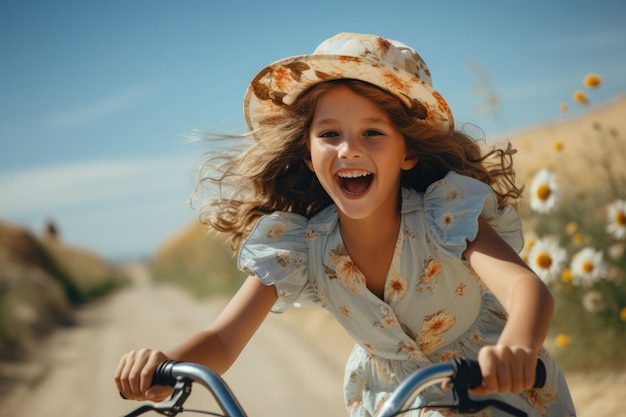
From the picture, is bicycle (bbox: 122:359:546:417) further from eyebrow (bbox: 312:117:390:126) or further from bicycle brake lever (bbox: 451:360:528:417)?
eyebrow (bbox: 312:117:390:126)

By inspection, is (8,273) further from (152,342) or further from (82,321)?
(152,342)

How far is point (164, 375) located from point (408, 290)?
1.07 m

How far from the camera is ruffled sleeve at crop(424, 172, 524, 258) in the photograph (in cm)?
250

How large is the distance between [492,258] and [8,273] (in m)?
9.57

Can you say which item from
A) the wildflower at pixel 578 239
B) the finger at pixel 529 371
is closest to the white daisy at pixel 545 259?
the wildflower at pixel 578 239

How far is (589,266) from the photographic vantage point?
5004 millimetres

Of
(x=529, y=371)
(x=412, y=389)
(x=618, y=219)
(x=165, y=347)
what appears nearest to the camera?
(x=412, y=389)

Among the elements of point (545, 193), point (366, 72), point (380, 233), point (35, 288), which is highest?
point (366, 72)

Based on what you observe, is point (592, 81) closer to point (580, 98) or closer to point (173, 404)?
point (580, 98)

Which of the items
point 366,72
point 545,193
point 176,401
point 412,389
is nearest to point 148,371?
point 176,401

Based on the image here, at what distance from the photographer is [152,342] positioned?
869 cm

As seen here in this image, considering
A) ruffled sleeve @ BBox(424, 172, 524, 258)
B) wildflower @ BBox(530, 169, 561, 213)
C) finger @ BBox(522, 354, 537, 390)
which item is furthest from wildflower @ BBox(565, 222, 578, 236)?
finger @ BBox(522, 354, 537, 390)

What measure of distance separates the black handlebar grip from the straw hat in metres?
1.18

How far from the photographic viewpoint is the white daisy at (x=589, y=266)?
16.4 ft
